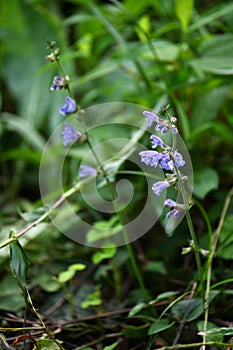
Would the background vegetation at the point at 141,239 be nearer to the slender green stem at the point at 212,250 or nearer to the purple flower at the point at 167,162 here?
the slender green stem at the point at 212,250

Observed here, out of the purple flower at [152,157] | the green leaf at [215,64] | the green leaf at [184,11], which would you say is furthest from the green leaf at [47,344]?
the green leaf at [184,11]

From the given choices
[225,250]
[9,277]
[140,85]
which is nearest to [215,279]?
[225,250]

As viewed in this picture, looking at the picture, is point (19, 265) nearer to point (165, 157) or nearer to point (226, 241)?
point (165, 157)

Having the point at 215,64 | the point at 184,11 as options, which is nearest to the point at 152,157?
the point at 215,64

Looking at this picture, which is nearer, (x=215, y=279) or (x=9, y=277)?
(x=215, y=279)

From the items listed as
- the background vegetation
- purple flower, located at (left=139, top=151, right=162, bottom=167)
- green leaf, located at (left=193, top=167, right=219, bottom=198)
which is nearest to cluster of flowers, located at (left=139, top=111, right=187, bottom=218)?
purple flower, located at (left=139, top=151, right=162, bottom=167)

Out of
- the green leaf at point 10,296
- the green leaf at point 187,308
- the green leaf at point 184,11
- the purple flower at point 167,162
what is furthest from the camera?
the green leaf at point 184,11

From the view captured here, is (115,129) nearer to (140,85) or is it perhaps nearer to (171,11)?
(140,85)

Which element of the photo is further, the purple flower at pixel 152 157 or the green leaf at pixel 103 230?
the green leaf at pixel 103 230
